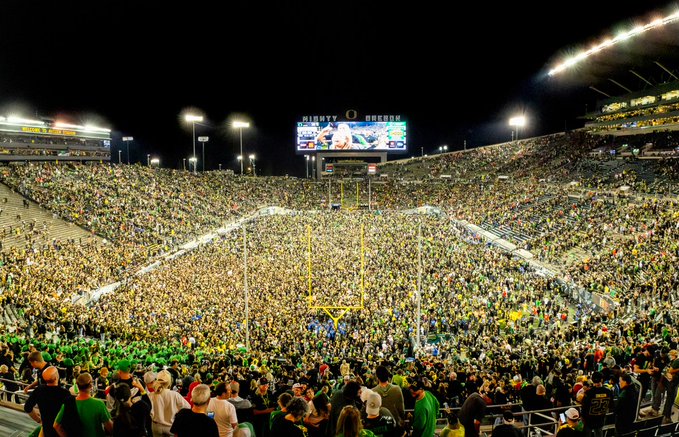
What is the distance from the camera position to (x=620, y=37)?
33594mm

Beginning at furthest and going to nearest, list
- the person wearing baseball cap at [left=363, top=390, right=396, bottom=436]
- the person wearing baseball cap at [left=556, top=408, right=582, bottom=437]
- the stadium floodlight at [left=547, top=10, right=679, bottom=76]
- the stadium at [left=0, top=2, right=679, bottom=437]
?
the stadium floodlight at [left=547, top=10, right=679, bottom=76] → the stadium at [left=0, top=2, right=679, bottom=437] → the person wearing baseball cap at [left=556, top=408, right=582, bottom=437] → the person wearing baseball cap at [left=363, top=390, right=396, bottom=436]

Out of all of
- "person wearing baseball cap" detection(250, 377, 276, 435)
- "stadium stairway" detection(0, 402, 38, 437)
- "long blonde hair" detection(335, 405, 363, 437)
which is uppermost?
"long blonde hair" detection(335, 405, 363, 437)

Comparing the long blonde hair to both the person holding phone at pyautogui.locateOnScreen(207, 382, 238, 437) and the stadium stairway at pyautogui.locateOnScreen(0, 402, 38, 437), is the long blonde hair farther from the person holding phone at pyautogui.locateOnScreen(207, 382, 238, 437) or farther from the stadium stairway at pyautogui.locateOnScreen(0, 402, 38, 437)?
the stadium stairway at pyautogui.locateOnScreen(0, 402, 38, 437)

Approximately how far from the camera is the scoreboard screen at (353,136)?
207 feet

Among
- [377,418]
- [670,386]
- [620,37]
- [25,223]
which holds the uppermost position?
[620,37]

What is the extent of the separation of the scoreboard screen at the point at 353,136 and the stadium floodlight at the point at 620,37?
2275 centimetres

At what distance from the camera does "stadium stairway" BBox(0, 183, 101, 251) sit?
86.3 feet

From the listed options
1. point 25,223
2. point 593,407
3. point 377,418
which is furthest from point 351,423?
point 25,223

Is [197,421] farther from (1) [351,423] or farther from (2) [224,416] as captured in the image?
(1) [351,423]

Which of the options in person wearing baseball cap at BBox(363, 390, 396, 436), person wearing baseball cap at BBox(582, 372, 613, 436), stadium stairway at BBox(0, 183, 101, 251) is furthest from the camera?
stadium stairway at BBox(0, 183, 101, 251)

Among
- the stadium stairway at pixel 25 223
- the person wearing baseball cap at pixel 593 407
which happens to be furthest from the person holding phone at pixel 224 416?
the stadium stairway at pixel 25 223

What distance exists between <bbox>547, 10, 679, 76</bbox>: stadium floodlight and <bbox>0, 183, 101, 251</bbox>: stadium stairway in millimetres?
38292

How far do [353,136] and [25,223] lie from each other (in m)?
42.7

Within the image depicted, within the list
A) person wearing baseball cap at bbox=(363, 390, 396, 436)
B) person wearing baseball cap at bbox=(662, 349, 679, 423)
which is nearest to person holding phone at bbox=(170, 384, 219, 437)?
person wearing baseball cap at bbox=(363, 390, 396, 436)
